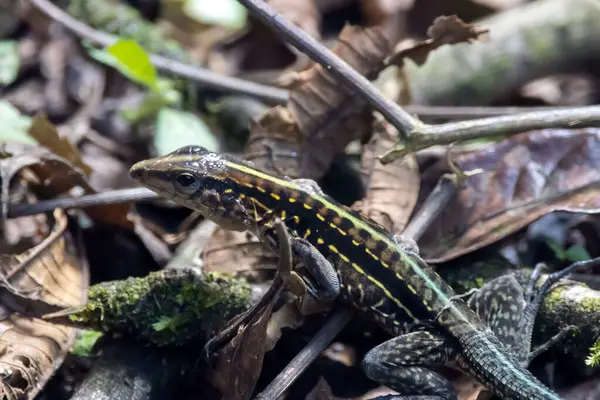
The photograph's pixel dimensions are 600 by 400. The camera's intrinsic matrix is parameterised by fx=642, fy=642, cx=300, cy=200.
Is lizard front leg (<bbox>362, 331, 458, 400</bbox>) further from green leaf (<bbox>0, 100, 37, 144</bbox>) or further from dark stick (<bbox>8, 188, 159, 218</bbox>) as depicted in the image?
green leaf (<bbox>0, 100, 37, 144</bbox>)

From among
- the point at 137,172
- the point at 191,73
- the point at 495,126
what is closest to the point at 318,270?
the point at 137,172

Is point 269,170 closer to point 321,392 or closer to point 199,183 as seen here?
point 199,183

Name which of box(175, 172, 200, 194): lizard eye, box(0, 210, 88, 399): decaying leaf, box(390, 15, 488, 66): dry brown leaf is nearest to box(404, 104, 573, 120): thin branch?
box(390, 15, 488, 66): dry brown leaf

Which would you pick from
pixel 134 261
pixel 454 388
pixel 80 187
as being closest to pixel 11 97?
pixel 80 187

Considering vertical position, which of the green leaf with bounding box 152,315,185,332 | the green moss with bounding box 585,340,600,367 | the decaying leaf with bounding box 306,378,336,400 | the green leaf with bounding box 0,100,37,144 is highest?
the green moss with bounding box 585,340,600,367

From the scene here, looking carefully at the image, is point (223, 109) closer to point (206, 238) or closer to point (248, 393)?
point (206, 238)

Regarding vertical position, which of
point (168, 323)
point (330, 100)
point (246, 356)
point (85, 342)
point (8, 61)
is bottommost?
point (85, 342)
